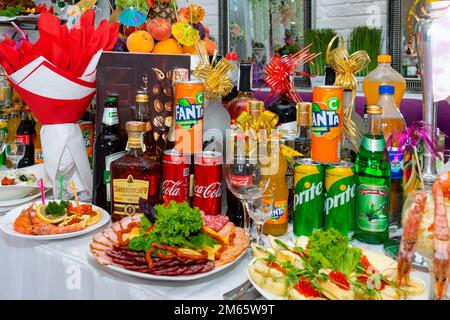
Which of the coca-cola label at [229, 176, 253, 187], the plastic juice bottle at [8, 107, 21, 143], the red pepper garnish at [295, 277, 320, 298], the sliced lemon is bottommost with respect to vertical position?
the red pepper garnish at [295, 277, 320, 298]

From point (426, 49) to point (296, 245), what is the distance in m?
0.43

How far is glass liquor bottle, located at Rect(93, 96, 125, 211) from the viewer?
3.78ft

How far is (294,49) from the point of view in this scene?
3.36 metres

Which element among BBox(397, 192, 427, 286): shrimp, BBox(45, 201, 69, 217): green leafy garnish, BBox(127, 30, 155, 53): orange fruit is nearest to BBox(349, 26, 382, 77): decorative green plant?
BBox(127, 30, 155, 53): orange fruit

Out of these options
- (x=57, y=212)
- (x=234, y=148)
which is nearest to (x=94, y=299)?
(x=57, y=212)

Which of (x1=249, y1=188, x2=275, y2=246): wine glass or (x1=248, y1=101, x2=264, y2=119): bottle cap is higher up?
(x1=248, y1=101, x2=264, y2=119): bottle cap

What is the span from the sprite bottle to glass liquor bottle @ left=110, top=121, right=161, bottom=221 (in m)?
0.43

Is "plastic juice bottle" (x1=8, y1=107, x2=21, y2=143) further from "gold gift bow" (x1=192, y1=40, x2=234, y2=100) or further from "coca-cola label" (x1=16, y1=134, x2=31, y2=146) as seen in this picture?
"gold gift bow" (x1=192, y1=40, x2=234, y2=100)

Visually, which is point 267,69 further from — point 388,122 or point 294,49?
point 294,49

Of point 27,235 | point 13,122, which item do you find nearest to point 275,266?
point 27,235

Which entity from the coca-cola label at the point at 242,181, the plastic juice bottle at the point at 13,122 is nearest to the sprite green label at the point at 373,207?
the coca-cola label at the point at 242,181

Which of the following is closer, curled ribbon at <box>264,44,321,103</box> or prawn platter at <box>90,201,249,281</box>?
prawn platter at <box>90,201,249,281</box>

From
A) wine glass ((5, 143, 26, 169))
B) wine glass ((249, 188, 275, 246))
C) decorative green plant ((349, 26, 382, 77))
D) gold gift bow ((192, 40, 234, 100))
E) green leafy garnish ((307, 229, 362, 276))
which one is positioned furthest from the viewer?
decorative green plant ((349, 26, 382, 77))

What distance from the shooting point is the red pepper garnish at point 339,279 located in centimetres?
67
